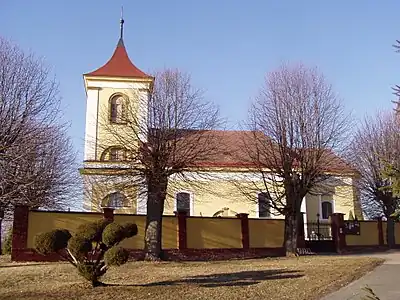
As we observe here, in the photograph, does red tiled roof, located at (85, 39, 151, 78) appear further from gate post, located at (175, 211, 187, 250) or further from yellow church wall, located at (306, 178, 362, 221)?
gate post, located at (175, 211, 187, 250)

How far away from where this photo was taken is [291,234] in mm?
A: 23438

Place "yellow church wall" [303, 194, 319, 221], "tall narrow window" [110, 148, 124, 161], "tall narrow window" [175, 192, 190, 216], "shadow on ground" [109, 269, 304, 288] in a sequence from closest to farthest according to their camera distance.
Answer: "shadow on ground" [109, 269, 304, 288], "tall narrow window" [110, 148, 124, 161], "tall narrow window" [175, 192, 190, 216], "yellow church wall" [303, 194, 319, 221]

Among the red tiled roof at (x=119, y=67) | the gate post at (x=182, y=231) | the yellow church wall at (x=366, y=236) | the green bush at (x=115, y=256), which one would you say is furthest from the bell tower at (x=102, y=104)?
the yellow church wall at (x=366, y=236)

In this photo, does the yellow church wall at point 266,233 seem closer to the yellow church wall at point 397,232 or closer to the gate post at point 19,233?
the yellow church wall at point 397,232

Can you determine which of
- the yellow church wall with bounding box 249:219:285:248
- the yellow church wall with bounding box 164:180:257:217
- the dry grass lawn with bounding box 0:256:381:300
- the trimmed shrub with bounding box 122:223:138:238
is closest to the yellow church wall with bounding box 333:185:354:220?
the yellow church wall with bounding box 164:180:257:217

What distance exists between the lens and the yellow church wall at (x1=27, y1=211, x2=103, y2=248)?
19.5 m

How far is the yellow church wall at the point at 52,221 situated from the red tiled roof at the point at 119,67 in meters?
19.2

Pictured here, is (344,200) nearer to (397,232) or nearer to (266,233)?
(397,232)

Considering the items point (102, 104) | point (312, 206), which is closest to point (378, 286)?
point (312, 206)

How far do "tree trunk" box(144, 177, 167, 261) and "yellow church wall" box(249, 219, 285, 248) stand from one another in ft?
19.1

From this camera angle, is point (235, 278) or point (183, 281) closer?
point (183, 281)

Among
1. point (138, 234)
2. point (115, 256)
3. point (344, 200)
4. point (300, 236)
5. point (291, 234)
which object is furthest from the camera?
point (344, 200)

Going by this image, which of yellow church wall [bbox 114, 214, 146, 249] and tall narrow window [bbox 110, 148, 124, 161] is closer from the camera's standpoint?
yellow church wall [bbox 114, 214, 146, 249]

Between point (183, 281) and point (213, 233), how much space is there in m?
9.43
